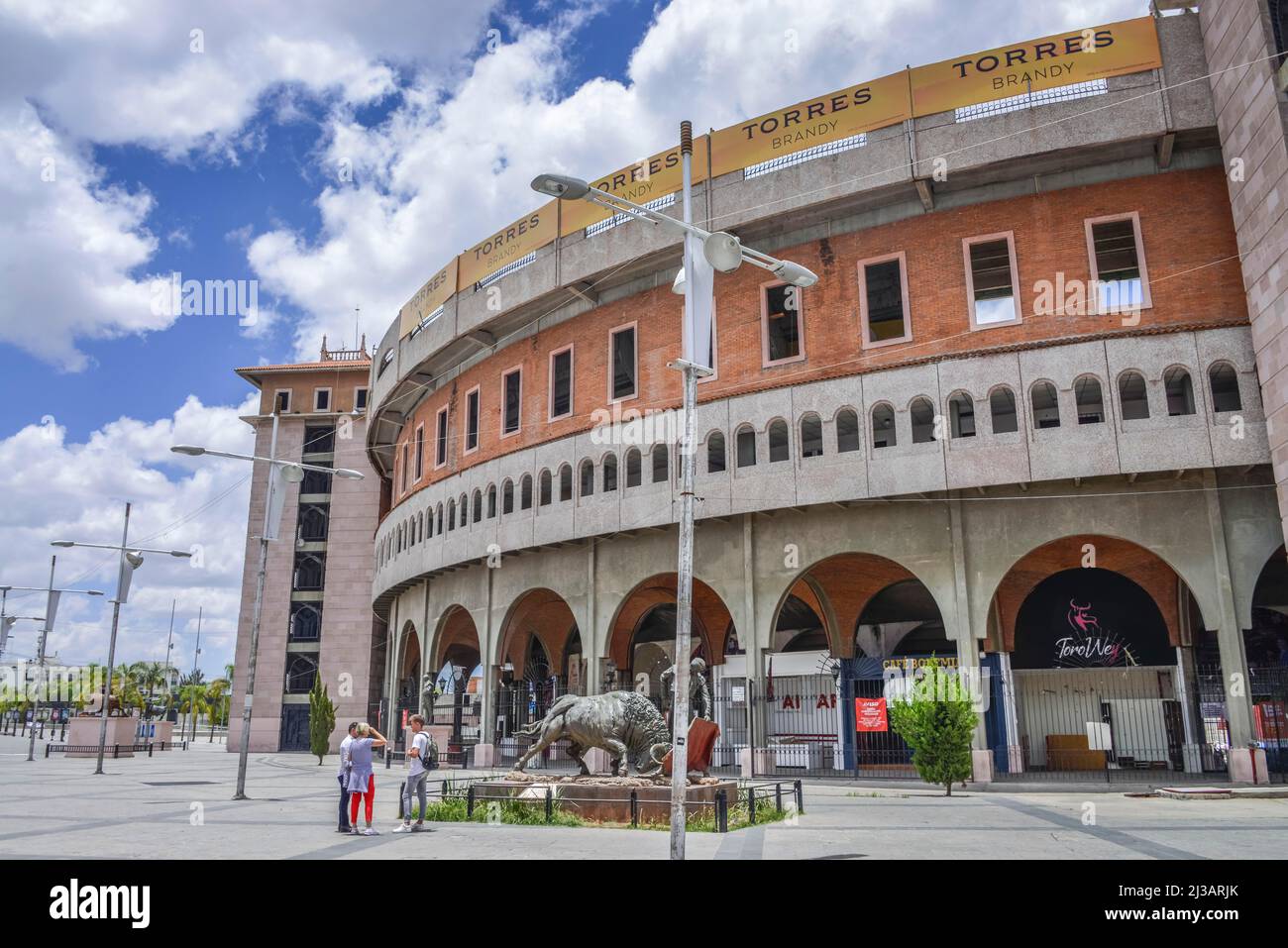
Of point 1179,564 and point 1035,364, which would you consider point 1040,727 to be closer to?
point 1179,564

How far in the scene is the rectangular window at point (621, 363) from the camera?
34.7m

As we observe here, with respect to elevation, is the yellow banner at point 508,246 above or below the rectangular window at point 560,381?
above

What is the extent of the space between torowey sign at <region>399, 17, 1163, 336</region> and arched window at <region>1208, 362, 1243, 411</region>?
27.9ft

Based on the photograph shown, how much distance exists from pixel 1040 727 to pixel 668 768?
20.0 m

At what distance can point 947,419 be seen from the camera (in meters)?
26.8

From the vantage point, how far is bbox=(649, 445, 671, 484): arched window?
32.0 metres

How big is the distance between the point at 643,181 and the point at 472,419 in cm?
1346

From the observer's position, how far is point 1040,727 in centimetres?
3231

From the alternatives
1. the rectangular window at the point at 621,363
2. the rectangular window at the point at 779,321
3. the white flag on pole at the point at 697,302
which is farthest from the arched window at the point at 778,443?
the white flag on pole at the point at 697,302

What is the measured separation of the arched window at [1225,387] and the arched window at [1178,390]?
1.81ft

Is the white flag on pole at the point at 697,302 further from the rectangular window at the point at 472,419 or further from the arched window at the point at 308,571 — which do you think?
the arched window at the point at 308,571

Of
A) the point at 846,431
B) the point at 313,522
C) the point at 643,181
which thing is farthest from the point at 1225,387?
the point at 313,522

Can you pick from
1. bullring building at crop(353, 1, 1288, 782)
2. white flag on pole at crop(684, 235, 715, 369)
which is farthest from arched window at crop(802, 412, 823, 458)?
white flag on pole at crop(684, 235, 715, 369)
